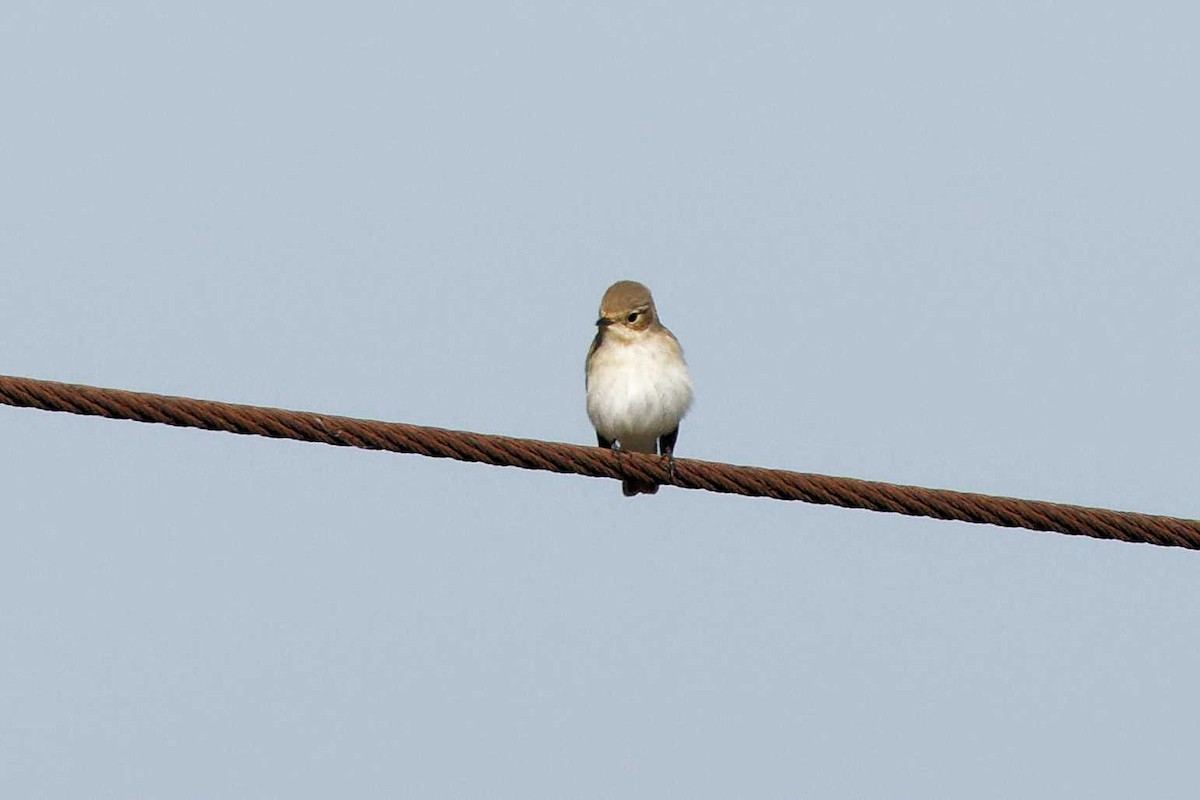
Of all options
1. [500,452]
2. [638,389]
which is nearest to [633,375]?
[638,389]

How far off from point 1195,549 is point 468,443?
2709 millimetres

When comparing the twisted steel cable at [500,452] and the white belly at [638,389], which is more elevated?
the white belly at [638,389]

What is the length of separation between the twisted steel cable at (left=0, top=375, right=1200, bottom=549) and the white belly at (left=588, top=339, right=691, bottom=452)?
3.61m

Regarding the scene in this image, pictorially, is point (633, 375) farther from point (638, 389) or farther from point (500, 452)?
point (500, 452)

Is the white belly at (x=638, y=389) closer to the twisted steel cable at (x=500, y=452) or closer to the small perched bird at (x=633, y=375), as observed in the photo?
the small perched bird at (x=633, y=375)

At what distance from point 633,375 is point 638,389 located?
96mm

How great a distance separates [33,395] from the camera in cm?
715

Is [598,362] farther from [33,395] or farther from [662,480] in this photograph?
[33,395]

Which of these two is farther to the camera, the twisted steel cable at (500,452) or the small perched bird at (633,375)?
the small perched bird at (633,375)

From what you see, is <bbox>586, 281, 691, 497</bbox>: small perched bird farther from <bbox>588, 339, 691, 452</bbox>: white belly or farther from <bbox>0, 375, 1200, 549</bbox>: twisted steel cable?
<bbox>0, 375, 1200, 549</bbox>: twisted steel cable

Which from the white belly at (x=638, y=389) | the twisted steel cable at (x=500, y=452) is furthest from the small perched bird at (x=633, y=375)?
the twisted steel cable at (x=500, y=452)

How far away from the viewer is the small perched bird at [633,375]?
11039 millimetres

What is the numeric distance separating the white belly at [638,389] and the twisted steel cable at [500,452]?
142 inches

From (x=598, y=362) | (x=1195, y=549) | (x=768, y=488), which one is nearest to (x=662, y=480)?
(x=768, y=488)
